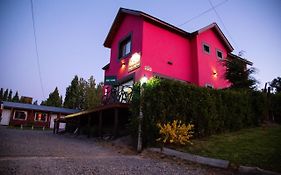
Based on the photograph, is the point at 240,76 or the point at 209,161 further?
the point at 240,76

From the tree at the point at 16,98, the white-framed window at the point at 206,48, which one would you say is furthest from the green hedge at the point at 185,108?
the tree at the point at 16,98

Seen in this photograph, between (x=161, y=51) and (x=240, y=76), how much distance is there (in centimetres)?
629

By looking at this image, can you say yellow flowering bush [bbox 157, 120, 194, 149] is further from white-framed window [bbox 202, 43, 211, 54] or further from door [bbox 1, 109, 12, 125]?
door [bbox 1, 109, 12, 125]

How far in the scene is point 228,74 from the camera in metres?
15.6

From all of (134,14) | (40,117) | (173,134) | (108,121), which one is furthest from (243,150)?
(40,117)

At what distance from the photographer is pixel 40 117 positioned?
35781mm

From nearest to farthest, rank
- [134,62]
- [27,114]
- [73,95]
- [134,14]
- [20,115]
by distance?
[134,62] < [134,14] < [20,115] < [27,114] < [73,95]

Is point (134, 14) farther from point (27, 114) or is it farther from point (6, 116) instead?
point (6, 116)

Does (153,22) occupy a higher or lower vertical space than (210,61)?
higher

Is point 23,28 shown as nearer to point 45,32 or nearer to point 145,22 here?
point 45,32

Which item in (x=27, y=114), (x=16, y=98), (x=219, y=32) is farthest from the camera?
(x=16, y=98)

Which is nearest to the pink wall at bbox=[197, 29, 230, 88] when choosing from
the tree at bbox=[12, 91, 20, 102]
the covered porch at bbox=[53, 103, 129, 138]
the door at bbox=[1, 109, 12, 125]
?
the covered porch at bbox=[53, 103, 129, 138]

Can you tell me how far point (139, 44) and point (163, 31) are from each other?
249 centimetres

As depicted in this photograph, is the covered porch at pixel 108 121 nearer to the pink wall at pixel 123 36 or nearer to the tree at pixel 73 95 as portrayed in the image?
the pink wall at pixel 123 36
